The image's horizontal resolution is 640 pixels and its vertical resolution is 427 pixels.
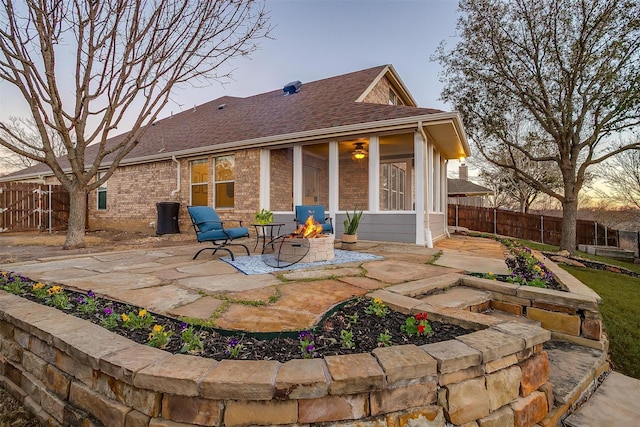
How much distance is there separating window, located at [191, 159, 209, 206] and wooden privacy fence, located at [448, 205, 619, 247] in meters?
12.0

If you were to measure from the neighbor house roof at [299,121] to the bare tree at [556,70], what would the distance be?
209 cm

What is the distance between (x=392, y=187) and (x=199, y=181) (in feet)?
20.5

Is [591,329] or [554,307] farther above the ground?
[554,307]

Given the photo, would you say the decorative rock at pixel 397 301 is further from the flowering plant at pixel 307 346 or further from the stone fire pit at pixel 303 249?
the stone fire pit at pixel 303 249

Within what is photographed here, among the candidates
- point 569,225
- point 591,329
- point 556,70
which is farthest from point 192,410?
point 556,70

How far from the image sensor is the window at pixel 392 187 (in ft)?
32.6

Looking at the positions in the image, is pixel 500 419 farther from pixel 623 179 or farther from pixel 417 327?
pixel 623 179

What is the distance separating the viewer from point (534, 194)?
17.8 metres

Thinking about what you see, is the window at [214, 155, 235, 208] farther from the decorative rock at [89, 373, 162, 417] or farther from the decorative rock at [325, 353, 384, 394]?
the decorative rock at [325, 353, 384, 394]

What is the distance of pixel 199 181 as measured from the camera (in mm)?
8844

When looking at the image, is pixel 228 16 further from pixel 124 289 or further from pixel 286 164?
pixel 124 289

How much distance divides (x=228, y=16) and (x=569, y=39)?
29.2 ft

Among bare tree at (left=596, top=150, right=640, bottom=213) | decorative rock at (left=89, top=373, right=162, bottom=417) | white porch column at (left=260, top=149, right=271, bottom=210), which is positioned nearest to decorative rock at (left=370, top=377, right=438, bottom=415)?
decorative rock at (left=89, top=373, right=162, bottom=417)

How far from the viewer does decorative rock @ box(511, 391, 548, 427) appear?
5.03 ft
